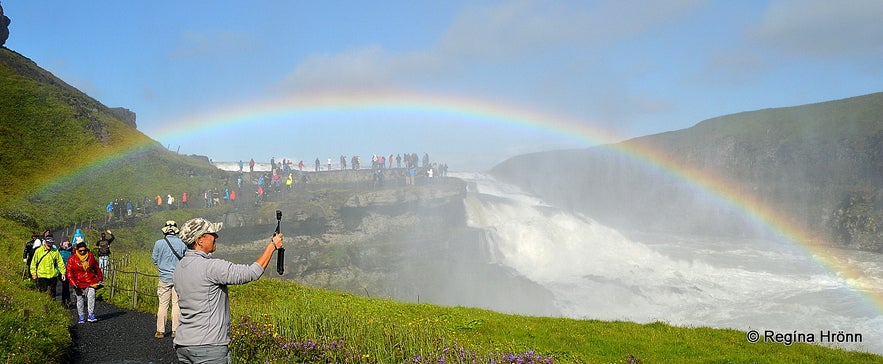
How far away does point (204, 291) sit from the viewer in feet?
17.3

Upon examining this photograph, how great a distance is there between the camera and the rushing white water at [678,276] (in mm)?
30938

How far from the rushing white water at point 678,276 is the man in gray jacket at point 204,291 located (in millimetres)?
27659

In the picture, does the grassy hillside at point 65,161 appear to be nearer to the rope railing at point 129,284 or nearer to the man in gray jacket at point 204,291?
the rope railing at point 129,284

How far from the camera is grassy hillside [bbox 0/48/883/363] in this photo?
911 cm

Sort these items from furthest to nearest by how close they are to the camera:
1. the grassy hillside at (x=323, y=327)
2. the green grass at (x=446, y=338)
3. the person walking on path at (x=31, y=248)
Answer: the person walking on path at (x=31, y=248)
the grassy hillside at (x=323, y=327)
the green grass at (x=446, y=338)

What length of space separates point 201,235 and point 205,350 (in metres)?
1.19

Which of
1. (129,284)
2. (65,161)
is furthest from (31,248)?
(65,161)

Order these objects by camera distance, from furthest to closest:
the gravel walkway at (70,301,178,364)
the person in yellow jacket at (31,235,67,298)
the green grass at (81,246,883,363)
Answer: the person in yellow jacket at (31,235,67,298), the gravel walkway at (70,301,178,364), the green grass at (81,246,883,363)

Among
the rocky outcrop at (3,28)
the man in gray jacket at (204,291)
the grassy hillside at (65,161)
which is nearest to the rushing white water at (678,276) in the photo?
the man in gray jacket at (204,291)

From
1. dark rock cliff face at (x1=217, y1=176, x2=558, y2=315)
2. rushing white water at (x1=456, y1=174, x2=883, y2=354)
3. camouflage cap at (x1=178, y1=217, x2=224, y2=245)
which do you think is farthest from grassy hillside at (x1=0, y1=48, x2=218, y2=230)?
camouflage cap at (x1=178, y1=217, x2=224, y2=245)

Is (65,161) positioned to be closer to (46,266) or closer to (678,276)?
(46,266)

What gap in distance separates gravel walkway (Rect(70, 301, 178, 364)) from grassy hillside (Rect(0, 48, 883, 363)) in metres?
0.57

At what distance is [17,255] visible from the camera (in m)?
23.2

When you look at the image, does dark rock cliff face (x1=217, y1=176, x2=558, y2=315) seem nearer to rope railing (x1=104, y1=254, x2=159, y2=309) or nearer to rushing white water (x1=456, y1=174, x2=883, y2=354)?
rushing white water (x1=456, y1=174, x2=883, y2=354)
